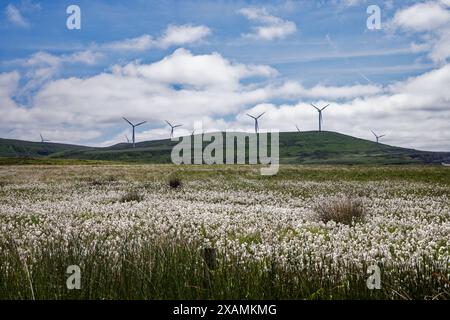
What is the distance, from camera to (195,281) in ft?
24.6

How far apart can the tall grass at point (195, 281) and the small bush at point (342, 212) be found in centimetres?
806

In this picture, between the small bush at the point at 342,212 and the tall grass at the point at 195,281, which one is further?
the small bush at the point at 342,212

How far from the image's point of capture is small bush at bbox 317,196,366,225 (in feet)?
53.6

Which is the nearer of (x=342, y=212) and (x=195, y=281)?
(x=195, y=281)

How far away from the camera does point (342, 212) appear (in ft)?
54.0

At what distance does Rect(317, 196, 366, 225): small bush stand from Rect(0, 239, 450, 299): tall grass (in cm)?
806

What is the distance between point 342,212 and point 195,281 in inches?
399

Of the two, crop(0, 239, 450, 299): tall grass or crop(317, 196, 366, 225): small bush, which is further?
crop(317, 196, 366, 225): small bush

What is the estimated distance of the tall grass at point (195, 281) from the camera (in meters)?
6.93
